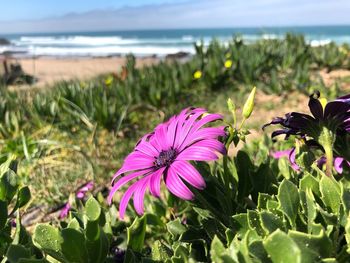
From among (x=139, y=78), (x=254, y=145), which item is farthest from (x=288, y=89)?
(x=254, y=145)

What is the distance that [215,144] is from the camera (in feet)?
2.87

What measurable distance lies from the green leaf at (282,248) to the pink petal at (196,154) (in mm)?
203

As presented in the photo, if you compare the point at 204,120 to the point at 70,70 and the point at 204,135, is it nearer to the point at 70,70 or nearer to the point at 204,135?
the point at 204,135

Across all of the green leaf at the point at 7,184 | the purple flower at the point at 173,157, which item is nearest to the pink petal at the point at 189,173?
the purple flower at the point at 173,157

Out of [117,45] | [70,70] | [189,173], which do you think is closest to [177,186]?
[189,173]

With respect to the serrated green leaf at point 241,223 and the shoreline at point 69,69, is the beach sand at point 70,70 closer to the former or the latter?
the shoreline at point 69,69

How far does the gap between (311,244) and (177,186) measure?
264 mm

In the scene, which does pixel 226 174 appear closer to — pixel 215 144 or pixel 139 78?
pixel 215 144

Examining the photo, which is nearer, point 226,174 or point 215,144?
point 215,144

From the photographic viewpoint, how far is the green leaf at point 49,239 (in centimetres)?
94

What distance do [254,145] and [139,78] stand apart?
3228mm

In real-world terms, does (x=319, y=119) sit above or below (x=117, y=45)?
above

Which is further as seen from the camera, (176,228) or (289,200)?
(176,228)

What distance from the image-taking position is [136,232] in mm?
1089
